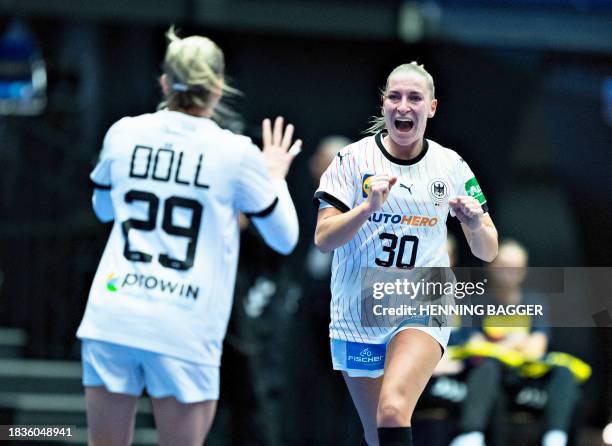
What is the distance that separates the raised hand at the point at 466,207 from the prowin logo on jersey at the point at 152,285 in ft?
3.78

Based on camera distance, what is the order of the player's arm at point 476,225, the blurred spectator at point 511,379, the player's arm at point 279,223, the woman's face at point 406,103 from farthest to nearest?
the blurred spectator at point 511,379, the woman's face at point 406,103, the player's arm at point 476,225, the player's arm at point 279,223

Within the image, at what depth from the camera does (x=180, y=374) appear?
13.5ft

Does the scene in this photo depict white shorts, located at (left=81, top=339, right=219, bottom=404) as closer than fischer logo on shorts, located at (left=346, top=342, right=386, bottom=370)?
Yes

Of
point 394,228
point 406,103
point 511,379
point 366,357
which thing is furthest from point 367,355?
point 511,379

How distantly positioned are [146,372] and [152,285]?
13.3 inches

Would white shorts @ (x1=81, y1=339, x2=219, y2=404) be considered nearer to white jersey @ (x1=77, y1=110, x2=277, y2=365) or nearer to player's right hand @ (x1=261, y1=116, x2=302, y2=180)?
white jersey @ (x1=77, y1=110, x2=277, y2=365)

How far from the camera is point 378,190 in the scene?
4.42m

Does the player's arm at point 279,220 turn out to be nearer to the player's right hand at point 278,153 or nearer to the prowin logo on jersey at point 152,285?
the player's right hand at point 278,153

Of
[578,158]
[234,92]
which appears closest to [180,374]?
[234,92]

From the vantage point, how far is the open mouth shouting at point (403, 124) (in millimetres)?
4758

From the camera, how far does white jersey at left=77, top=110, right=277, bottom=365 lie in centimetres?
413

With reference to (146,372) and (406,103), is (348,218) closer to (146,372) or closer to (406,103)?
(406,103)

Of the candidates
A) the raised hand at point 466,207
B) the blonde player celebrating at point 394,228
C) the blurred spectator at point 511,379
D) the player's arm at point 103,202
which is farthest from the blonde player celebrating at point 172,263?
the blurred spectator at point 511,379

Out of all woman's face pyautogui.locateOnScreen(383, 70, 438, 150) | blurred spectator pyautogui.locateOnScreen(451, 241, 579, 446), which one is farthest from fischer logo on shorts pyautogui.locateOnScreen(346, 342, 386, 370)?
blurred spectator pyautogui.locateOnScreen(451, 241, 579, 446)
